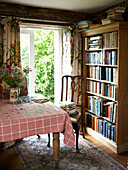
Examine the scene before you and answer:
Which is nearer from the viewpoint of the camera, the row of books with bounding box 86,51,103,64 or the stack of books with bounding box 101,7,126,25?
the stack of books with bounding box 101,7,126,25

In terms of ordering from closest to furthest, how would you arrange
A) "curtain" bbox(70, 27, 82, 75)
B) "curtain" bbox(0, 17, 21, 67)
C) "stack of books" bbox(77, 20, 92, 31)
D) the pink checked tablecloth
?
the pink checked tablecloth, "curtain" bbox(0, 17, 21, 67), "stack of books" bbox(77, 20, 92, 31), "curtain" bbox(70, 27, 82, 75)

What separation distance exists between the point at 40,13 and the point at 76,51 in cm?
103

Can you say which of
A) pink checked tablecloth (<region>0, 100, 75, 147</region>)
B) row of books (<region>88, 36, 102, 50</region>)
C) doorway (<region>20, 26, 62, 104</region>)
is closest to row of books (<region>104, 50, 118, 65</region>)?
row of books (<region>88, 36, 102, 50</region>)

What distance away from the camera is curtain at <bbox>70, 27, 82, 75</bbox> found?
3.90 m

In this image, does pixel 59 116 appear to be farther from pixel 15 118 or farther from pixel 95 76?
pixel 95 76

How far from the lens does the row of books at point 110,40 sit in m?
3.04

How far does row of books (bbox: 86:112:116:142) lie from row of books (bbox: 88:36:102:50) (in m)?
1.35

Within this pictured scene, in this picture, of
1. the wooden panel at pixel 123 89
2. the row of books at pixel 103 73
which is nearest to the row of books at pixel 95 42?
the row of books at pixel 103 73

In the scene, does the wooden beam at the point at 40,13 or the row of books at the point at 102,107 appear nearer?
the row of books at the point at 102,107

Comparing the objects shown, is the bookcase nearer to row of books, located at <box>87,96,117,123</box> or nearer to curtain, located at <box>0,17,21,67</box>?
row of books, located at <box>87,96,117,123</box>

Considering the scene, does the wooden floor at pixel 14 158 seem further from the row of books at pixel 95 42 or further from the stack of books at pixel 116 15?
the stack of books at pixel 116 15

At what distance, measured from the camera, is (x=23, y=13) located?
3484mm

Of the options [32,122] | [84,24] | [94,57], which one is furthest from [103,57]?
[32,122]

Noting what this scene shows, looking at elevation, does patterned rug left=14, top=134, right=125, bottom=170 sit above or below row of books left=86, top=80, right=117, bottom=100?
below
